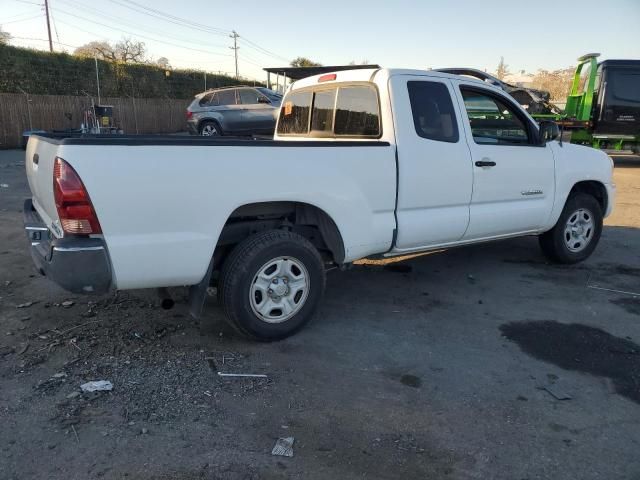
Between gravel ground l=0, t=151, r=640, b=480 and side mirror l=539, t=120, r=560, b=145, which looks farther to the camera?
side mirror l=539, t=120, r=560, b=145

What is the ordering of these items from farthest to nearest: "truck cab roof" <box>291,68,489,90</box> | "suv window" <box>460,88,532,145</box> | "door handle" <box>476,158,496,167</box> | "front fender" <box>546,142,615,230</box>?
"front fender" <box>546,142,615,230</box>, "suv window" <box>460,88,532,145</box>, "door handle" <box>476,158,496,167</box>, "truck cab roof" <box>291,68,489,90</box>

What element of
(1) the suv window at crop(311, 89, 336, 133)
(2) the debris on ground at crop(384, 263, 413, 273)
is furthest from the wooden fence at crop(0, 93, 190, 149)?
(2) the debris on ground at crop(384, 263, 413, 273)

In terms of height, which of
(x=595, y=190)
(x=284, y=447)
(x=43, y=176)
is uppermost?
(x=43, y=176)

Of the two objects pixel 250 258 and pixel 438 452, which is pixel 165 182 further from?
pixel 438 452

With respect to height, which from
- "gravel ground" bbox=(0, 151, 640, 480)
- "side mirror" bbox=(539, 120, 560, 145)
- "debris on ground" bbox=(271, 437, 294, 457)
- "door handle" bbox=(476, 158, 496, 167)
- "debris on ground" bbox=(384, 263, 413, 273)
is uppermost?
"side mirror" bbox=(539, 120, 560, 145)

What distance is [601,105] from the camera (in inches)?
587

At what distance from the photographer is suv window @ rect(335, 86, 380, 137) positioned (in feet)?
14.2

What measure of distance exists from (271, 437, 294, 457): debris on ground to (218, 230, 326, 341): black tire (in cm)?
110

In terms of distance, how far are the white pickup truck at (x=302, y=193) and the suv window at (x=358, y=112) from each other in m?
0.02

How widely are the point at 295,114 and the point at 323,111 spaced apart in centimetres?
53

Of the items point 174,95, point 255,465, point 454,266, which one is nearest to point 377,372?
point 255,465

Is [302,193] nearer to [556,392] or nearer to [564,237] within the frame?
[556,392]

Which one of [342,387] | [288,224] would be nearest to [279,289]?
[288,224]

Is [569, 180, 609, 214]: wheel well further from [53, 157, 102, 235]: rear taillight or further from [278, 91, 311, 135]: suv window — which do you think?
[53, 157, 102, 235]: rear taillight
